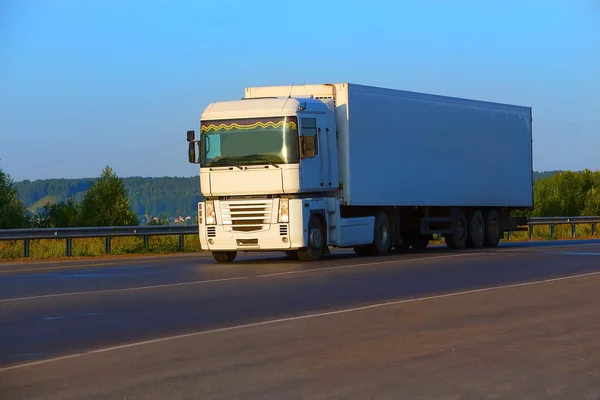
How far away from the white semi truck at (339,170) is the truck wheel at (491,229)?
0.09 meters

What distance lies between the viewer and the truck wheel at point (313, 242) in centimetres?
2553

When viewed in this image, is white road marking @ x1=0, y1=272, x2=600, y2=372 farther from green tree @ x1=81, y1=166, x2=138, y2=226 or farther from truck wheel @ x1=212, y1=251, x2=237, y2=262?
green tree @ x1=81, y1=166, x2=138, y2=226

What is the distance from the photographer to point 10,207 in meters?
70.4

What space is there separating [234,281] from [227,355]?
907 cm

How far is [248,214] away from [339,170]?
2.85m

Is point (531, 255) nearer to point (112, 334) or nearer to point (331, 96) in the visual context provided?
point (331, 96)

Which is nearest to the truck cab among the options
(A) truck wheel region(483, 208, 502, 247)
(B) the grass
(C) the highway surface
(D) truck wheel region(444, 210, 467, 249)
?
(C) the highway surface

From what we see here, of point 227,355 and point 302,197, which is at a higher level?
point 302,197

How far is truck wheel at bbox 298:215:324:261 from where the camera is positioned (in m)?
25.5

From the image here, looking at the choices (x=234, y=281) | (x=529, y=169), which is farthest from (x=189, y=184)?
(x=234, y=281)

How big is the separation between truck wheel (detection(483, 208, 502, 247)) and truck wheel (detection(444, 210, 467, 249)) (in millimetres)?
1279

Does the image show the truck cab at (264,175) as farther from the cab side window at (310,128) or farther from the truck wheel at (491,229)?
the truck wheel at (491,229)

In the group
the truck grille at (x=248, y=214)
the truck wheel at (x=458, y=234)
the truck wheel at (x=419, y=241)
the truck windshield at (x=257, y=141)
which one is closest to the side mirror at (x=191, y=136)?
the truck windshield at (x=257, y=141)

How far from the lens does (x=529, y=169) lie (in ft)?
121
